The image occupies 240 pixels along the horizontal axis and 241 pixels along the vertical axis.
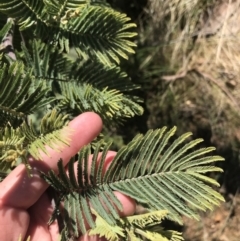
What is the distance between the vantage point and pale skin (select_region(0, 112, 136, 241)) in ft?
2.39

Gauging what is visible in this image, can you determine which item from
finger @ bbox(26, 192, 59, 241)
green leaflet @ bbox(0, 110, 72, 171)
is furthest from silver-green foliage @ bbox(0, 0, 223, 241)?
finger @ bbox(26, 192, 59, 241)

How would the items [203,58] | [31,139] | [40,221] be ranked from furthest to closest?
[203,58]
[40,221]
[31,139]

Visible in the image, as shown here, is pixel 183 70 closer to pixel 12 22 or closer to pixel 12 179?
pixel 12 22

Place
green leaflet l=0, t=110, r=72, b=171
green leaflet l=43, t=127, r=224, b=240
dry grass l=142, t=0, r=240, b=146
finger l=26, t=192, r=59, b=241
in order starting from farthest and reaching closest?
1. dry grass l=142, t=0, r=240, b=146
2. finger l=26, t=192, r=59, b=241
3. green leaflet l=43, t=127, r=224, b=240
4. green leaflet l=0, t=110, r=72, b=171

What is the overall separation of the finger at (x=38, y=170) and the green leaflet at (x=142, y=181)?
4 cm

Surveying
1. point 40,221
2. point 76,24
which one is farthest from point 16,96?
point 40,221

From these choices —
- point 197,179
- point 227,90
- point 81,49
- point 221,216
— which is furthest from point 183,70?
point 197,179

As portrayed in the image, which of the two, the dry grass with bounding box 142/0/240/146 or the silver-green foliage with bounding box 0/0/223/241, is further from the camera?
the dry grass with bounding box 142/0/240/146

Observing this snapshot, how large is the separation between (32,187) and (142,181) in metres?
0.21

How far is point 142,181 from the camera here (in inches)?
27.4

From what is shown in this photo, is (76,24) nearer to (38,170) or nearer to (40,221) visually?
(38,170)

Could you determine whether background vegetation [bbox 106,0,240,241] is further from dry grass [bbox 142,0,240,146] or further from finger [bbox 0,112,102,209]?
finger [bbox 0,112,102,209]

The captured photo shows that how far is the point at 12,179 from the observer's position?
28.4 inches

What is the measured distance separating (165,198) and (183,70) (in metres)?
1.04
